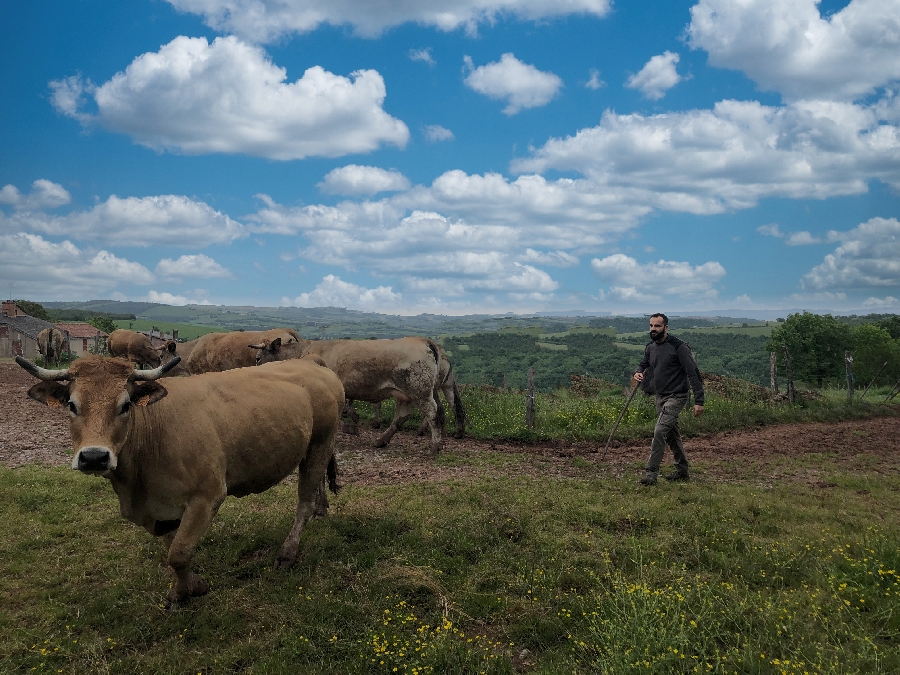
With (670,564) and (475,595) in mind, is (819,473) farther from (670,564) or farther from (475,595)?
(475,595)

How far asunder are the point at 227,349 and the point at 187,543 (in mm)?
12088

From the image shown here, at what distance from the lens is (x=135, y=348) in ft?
61.1

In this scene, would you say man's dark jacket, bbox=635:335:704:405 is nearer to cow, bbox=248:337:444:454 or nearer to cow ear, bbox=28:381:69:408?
cow, bbox=248:337:444:454

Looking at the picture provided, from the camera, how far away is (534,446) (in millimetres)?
13492

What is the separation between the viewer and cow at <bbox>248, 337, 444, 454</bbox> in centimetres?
1266

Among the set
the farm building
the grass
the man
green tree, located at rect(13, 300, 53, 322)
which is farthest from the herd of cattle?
green tree, located at rect(13, 300, 53, 322)

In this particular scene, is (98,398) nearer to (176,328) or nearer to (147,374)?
(147,374)

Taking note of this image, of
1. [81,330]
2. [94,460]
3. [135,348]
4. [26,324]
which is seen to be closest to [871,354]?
[135,348]

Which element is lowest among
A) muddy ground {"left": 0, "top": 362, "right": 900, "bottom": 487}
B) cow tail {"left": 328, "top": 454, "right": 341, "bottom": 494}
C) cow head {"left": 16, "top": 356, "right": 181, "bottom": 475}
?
muddy ground {"left": 0, "top": 362, "right": 900, "bottom": 487}

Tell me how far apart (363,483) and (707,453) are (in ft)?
26.2

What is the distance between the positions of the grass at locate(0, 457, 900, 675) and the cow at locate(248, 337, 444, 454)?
4.36 m

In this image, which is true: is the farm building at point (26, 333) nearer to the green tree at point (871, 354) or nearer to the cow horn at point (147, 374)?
the cow horn at point (147, 374)

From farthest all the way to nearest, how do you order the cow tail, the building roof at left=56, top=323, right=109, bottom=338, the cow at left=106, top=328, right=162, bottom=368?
the building roof at left=56, top=323, right=109, bottom=338 < the cow at left=106, top=328, right=162, bottom=368 < the cow tail

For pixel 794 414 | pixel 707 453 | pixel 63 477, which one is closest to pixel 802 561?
pixel 707 453
